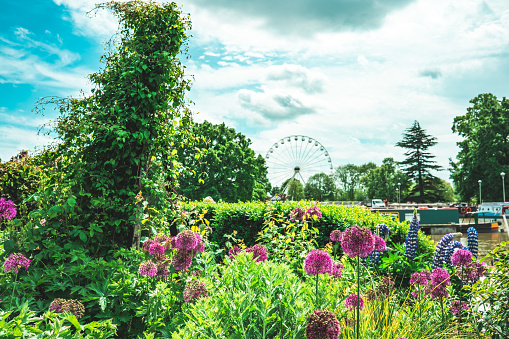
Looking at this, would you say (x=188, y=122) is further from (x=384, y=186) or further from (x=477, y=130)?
(x=384, y=186)

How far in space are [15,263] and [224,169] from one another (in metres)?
25.1

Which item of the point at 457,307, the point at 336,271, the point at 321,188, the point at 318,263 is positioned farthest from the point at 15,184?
the point at 321,188

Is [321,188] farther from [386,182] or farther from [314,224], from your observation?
[314,224]

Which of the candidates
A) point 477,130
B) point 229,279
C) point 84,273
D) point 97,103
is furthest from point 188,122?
point 477,130

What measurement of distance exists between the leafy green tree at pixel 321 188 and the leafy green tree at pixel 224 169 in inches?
1502

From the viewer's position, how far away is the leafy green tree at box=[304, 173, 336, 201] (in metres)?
68.3

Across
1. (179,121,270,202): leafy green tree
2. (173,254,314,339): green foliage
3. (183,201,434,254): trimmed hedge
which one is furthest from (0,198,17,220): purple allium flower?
(179,121,270,202): leafy green tree

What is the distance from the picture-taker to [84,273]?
9.97 ft

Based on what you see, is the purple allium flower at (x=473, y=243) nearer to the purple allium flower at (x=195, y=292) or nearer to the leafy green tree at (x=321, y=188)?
the purple allium flower at (x=195, y=292)

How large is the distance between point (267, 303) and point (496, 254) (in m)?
2.18

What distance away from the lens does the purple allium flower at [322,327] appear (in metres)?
1.61

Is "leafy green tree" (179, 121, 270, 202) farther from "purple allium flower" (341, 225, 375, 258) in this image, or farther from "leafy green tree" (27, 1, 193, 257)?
"purple allium flower" (341, 225, 375, 258)

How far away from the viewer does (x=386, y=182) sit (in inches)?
2653

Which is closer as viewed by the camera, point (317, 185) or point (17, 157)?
point (17, 157)
